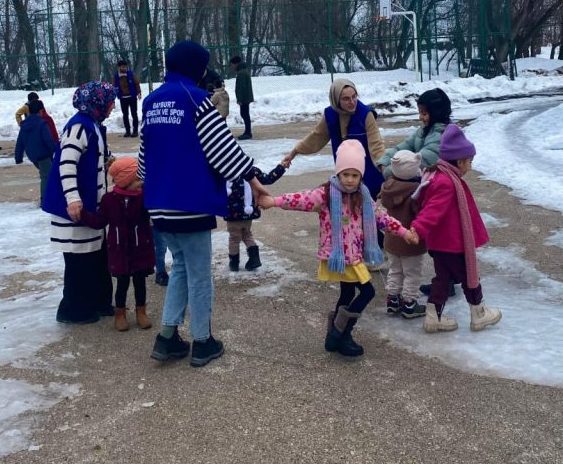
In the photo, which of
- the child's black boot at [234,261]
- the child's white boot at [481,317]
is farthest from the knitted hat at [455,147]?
the child's black boot at [234,261]

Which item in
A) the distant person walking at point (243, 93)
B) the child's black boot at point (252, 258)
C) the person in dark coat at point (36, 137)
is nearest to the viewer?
the child's black boot at point (252, 258)

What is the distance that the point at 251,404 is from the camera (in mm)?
3963

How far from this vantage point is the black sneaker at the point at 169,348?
4.52 m

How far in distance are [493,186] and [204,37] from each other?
19.2 metres

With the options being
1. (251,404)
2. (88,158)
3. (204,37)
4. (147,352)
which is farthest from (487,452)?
(204,37)

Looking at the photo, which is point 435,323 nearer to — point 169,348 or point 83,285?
point 169,348

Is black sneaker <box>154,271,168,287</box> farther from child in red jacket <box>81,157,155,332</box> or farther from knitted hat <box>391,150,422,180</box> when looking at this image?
knitted hat <box>391,150,422,180</box>

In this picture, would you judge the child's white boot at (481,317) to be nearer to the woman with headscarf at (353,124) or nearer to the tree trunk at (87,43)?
the woman with headscarf at (353,124)

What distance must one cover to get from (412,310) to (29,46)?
2532cm

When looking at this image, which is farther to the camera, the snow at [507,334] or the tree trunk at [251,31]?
the tree trunk at [251,31]

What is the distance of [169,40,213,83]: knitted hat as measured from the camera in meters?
4.21

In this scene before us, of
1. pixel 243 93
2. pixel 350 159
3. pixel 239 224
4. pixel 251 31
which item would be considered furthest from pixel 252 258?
pixel 251 31

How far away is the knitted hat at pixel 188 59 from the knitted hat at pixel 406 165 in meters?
1.51

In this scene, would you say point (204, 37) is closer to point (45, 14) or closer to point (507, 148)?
point (45, 14)
